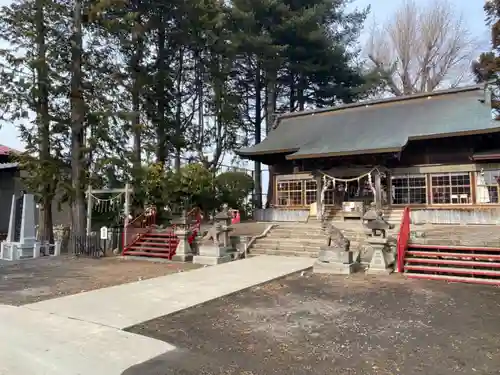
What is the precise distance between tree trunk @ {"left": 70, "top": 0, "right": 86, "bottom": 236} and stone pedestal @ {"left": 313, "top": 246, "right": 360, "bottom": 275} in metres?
9.62

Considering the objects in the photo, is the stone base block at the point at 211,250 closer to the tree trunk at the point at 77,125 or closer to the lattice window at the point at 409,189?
the tree trunk at the point at 77,125

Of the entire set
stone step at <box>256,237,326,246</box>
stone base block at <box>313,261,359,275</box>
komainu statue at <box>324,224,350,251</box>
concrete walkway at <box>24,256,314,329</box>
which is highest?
komainu statue at <box>324,224,350,251</box>

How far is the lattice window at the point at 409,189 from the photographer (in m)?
17.0

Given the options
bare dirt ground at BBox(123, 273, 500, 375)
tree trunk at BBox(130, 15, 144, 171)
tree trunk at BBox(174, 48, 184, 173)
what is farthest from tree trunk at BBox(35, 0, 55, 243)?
bare dirt ground at BBox(123, 273, 500, 375)

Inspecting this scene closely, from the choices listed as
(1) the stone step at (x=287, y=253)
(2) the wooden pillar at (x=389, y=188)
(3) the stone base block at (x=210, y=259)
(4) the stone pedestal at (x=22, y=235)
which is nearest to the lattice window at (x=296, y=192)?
(2) the wooden pillar at (x=389, y=188)

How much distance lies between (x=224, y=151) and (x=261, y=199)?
437 cm

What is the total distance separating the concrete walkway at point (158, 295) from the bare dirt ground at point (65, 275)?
67 centimetres

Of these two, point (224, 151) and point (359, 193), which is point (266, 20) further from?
point (359, 193)

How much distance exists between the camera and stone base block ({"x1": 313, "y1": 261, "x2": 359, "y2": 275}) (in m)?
9.68

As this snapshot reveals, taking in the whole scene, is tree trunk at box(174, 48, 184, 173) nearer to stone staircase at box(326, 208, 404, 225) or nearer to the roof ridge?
the roof ridge

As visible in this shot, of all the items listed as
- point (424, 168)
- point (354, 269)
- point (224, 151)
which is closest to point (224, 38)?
point (224, 151)

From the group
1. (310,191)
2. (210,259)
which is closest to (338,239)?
(210,259)

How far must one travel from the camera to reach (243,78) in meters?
28.2

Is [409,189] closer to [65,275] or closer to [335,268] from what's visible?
[335,268]
